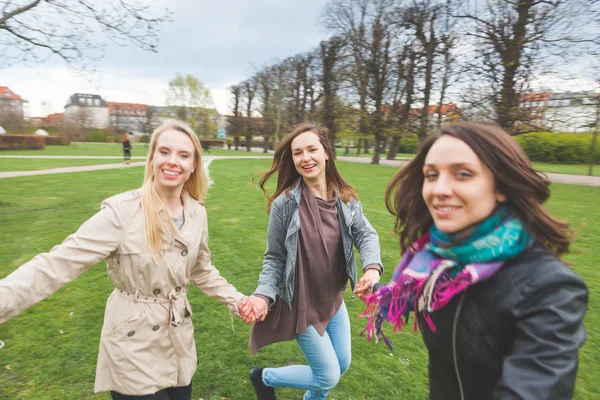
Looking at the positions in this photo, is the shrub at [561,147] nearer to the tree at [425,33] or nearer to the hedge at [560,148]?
the hedge at [560,148]

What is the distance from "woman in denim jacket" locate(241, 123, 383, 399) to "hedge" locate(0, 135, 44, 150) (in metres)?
41.2

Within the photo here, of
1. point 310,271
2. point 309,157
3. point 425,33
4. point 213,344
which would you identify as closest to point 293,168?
point 309,157

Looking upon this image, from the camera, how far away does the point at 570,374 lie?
1.02 metres

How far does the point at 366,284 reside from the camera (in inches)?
88.7

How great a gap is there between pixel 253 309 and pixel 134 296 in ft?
2.30

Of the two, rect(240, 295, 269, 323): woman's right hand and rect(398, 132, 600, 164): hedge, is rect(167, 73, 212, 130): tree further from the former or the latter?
rect(240, 295, 269, 323): woman's right hand

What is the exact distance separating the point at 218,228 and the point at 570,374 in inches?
310

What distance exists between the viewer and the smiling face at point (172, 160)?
7.21 feet

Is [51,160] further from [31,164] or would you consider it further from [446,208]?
[446,208]

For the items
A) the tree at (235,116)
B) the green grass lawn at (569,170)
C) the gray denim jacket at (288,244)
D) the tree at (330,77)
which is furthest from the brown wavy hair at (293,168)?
the tree at (235,116)

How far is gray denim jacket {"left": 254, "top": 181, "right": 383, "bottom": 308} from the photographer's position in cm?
238

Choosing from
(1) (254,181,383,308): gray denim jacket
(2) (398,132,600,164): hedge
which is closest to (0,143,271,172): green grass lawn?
(1) (254,181,383,308): gray denim jacket

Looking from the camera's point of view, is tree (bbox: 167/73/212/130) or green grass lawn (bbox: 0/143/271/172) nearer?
green grass lawn (bbox: 0/143/271/172)

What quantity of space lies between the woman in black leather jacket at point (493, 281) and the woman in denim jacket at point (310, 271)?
36.0 inches
